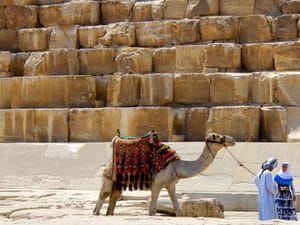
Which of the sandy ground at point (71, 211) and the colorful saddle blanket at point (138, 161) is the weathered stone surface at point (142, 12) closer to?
the sandy ground at point (71, 211)

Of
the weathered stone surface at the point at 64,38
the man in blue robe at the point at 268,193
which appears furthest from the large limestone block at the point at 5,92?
the man in blue robe at the point at 268,193

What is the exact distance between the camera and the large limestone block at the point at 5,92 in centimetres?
1786

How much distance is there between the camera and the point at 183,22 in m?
18.5

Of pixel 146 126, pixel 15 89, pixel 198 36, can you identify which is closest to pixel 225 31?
pixel 198 36

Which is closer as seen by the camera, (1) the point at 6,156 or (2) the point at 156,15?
(1) the point at 6,156

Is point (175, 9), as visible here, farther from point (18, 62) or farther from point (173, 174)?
point (173, 174)

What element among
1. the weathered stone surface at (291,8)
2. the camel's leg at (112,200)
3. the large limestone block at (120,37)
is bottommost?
the camel's leg at (112,200)

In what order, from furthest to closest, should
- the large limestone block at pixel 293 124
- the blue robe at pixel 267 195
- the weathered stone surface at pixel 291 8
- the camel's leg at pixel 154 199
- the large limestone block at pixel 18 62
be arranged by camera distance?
the large limestone block at pixel 18 62 < the weathered stone surface at pixel 291 8 < the large limestone block at pixel 293 124 < the camel's leg at pixel 154 199 < the blue robe at pixel 267 195

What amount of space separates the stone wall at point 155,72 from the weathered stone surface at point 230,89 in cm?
2

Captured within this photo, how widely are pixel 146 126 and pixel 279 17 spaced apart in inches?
164

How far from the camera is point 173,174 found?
413 inches

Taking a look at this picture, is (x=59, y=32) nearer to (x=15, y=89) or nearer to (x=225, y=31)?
(x=15, y=89)

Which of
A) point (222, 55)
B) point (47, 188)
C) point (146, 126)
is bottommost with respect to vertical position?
point (47, 188)

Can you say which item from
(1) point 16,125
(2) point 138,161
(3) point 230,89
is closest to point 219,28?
(3) point 230,89
